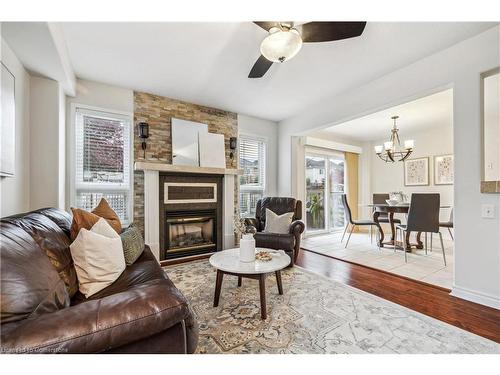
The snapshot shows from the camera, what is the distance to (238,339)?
160cm

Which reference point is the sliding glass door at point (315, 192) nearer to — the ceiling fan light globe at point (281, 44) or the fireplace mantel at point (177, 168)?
the fireplace mantel at point (177, 168)

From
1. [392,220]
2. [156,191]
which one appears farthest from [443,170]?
[156,191]

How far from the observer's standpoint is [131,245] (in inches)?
77.2

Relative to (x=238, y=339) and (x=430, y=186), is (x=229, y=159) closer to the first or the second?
(x=238, y=339)

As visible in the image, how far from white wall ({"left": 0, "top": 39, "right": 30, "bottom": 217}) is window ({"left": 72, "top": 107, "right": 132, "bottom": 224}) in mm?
636

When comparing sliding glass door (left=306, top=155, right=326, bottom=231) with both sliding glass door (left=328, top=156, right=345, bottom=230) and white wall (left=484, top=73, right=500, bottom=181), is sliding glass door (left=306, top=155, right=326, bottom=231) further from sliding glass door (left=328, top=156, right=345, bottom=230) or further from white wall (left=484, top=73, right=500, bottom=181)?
white wall (left=484, top=73, right=500, bottom=181)

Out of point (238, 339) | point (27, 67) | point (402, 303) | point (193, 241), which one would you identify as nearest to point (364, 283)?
point (402, 303)

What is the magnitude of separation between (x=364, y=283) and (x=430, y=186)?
13.2ft

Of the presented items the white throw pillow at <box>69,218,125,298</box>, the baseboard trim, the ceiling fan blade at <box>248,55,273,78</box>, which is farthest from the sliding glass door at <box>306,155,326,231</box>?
the white throw pillow at <box>69,218,125,298</box>

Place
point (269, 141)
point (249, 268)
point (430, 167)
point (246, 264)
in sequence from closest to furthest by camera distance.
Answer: point (249, 268) → point (246, 264) → point (269, 141) → point (430, 167)

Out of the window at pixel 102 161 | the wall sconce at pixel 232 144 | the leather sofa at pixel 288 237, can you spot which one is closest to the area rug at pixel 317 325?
the leather sofa at pixel 288 237

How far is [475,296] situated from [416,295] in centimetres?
49

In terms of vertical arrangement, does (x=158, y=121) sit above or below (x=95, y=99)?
below

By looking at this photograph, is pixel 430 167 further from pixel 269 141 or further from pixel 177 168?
pixel 177 168
